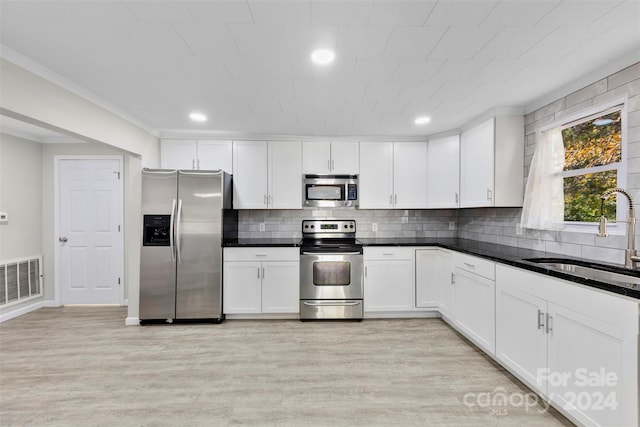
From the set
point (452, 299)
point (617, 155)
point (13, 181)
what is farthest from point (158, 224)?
point (617, 155)

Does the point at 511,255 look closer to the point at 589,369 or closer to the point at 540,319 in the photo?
the point at 540,319

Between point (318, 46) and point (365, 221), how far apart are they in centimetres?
283

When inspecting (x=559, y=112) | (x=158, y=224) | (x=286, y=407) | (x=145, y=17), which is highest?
(x=145, y=17)

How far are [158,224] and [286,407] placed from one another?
2506mm

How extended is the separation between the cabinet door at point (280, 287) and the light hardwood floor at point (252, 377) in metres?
0.25

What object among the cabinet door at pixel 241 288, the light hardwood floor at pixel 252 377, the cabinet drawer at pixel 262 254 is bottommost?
the light hardwood floor at pixel 252 377

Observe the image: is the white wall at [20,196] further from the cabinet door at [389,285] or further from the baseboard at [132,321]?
the cabinet door at [389,285]

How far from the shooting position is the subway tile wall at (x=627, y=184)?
199 cm

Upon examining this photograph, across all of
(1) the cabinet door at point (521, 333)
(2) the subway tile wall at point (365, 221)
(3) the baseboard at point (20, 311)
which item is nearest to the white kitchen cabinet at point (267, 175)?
(2) the subway tile wall at point (365, 221)

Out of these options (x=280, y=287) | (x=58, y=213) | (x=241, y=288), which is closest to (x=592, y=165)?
(x=280, y=287)

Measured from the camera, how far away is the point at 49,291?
426 centimetres

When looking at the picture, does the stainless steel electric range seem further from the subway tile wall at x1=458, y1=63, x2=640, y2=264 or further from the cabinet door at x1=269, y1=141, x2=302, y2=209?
the subway tile wall at x1=458, y1=63, x2=640, y2=264

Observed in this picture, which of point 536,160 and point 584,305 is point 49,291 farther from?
point 536,160

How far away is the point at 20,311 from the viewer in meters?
3.91
